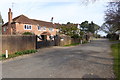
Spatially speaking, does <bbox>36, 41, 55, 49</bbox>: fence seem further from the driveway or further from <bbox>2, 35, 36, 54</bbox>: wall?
the driveway

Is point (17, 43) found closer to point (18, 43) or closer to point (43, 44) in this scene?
point (18, 43)

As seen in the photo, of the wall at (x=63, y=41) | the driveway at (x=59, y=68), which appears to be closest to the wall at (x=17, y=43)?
the driveway at (x=59, y=68)

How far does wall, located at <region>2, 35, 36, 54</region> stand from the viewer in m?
12.6

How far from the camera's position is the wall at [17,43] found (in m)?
12.6

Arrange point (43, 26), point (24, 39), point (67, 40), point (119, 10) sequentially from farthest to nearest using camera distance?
point (43, 26) < point (67, 40) < point (119, 10) < point (24, 39)

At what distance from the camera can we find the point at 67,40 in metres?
29.1

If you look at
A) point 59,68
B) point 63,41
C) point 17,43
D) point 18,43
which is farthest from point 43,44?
point 59,68

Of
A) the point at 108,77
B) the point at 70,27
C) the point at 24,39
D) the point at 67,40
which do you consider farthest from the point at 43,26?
the point at 108,77

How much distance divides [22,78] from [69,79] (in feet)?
7.51

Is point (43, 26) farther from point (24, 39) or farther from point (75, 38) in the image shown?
point (24, 39)

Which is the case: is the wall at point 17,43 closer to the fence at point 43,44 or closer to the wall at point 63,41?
the fence at point 43,44

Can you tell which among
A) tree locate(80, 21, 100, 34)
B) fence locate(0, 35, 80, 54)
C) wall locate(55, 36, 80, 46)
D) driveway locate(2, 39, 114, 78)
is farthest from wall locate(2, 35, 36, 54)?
tree locate(80, 21, 100, 34)

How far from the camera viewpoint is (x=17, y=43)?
560 inches

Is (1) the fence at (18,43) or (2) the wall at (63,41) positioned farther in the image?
(2) the wall at (63,41)
